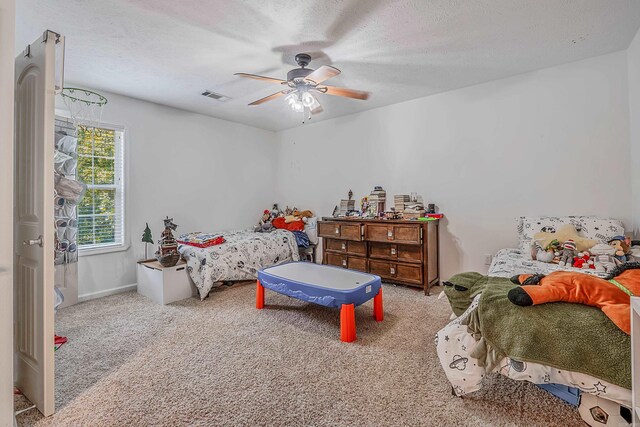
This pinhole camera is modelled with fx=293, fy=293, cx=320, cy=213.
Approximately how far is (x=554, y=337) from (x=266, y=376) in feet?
5.16

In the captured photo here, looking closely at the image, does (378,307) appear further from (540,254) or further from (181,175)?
(181,175)

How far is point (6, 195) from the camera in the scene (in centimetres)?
121

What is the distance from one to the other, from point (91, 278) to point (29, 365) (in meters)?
2.06

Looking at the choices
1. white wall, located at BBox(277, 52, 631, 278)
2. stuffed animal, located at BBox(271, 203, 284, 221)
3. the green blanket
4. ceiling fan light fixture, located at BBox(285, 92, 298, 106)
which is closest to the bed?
the green blanket

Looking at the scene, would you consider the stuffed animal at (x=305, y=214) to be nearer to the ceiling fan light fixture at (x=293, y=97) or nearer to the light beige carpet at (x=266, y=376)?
the light beige carpet at (x=266, y=376)

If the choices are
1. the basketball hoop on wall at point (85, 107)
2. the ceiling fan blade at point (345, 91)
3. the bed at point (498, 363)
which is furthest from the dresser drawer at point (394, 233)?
the basketball hoop on wall at point (85, 107)

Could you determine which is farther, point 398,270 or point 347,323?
point 398,270

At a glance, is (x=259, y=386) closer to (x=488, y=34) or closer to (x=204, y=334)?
(x=204, y=334)

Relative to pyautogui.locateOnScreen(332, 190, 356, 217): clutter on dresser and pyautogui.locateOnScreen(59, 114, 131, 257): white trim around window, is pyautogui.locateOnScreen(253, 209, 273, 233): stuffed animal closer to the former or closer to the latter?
pyautogui.locateOnScreen(332, 190, 356, 217): clutter on dresser

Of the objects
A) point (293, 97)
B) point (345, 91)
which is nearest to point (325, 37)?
point (345, 91)

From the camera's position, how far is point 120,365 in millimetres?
1982

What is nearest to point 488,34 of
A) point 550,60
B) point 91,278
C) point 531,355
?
point 550,60

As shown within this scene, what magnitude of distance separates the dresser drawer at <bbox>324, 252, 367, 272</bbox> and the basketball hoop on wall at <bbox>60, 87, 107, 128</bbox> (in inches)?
131

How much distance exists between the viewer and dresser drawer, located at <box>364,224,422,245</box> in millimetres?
3414
